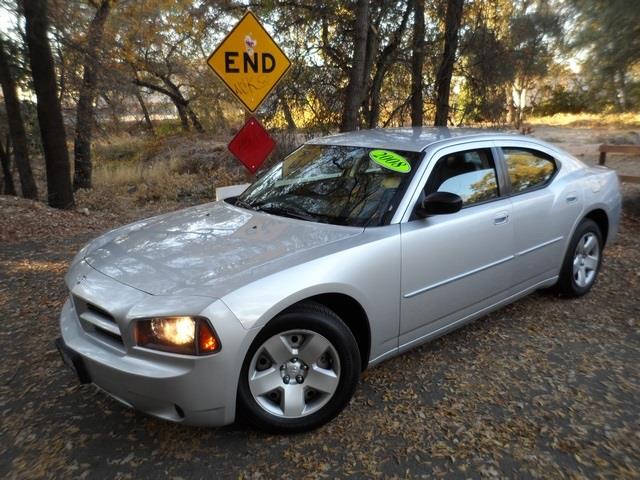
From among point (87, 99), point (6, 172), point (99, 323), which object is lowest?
point (6, 172)

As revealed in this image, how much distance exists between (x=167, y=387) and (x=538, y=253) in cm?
308

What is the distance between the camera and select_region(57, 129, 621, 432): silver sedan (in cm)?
245

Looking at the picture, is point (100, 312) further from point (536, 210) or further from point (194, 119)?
point (194, 119)

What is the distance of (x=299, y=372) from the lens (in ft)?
9.07

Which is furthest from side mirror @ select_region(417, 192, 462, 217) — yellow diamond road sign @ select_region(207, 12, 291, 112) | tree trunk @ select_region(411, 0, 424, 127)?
tree trunk @ select_region(411, 0, 424, 127)

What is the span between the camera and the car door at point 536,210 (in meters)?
3.96

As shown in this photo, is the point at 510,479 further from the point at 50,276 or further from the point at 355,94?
the point at 355,94

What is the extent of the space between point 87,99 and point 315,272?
39.9 ft

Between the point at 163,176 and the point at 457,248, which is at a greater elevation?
the point at 457,248

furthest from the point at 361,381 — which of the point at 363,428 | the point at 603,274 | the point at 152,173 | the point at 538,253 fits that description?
the point at 152,173

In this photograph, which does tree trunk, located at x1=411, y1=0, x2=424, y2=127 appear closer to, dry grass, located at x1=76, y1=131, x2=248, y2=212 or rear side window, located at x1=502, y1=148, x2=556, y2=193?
dry grass, located at x1=76, y1=131, x2=248, y2=212

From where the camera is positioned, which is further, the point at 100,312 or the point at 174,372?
the point at 100,312

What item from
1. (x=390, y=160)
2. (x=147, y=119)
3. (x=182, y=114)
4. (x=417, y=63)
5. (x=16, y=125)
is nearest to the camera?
(x=390, y=160)

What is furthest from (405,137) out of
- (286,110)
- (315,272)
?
(286,110)
